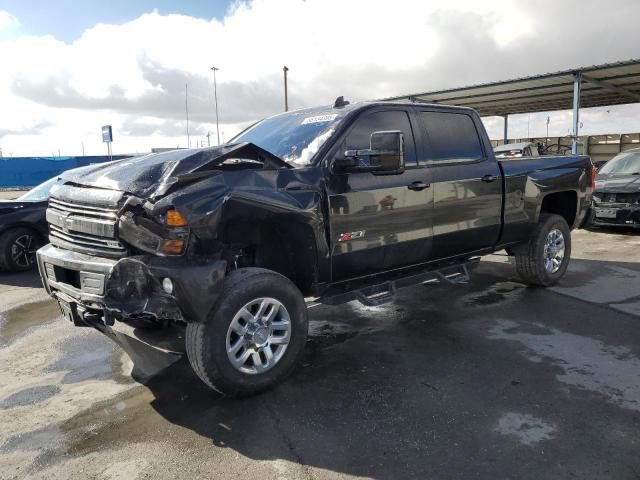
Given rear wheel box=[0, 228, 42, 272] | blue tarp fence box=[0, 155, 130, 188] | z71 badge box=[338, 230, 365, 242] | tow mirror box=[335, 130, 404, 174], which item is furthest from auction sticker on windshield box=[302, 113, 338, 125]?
blue tarp fence box=[0, 155, 130, 188]

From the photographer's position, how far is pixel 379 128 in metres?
4.25

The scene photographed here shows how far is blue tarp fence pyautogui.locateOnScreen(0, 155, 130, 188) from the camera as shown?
1134 inches

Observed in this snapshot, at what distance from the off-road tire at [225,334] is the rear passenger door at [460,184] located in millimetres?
1709

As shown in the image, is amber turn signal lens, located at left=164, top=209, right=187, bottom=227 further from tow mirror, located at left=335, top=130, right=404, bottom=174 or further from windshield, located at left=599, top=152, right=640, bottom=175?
windshield, located at left=599, top=152, right=640, bottom=175

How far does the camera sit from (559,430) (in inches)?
115

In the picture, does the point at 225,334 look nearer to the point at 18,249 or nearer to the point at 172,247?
the point at 172,247

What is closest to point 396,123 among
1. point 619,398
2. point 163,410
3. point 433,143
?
point 433,143

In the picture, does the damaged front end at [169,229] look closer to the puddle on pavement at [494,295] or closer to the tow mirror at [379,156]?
the tow mirror at [379,156]

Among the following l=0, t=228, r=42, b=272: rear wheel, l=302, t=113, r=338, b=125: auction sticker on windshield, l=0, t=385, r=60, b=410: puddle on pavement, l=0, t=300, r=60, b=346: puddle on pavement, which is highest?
l=302, t=113, r=338, b=125: auction sticker on windshield

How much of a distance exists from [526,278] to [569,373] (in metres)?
2.50

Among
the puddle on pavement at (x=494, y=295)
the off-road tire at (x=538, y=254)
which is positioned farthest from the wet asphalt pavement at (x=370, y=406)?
the off-road tire at (x=538, y=254)

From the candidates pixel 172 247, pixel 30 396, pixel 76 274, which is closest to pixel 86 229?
pixel 76 274

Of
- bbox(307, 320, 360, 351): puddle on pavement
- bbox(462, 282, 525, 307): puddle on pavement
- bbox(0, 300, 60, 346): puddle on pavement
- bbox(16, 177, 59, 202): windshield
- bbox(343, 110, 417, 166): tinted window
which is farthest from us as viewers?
bbox(16, 177, 59, 202): windshield

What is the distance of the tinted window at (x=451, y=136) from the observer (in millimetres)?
4629
